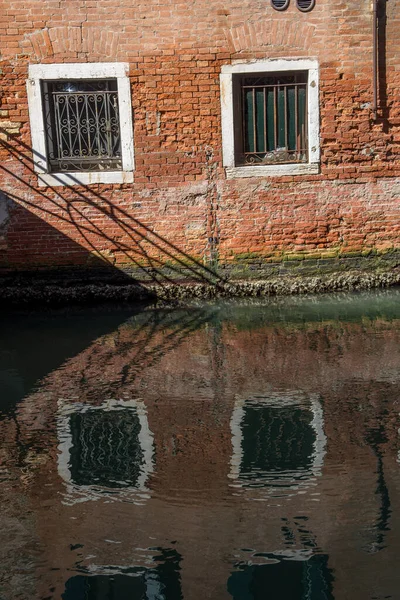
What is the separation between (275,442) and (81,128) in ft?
15.9

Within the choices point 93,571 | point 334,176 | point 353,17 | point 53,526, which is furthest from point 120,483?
point 353,17

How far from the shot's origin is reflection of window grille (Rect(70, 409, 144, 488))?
12.9 ft

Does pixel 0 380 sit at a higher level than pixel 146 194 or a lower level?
lower

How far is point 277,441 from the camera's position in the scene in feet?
14.1

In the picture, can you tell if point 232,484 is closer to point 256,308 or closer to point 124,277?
point 256,308

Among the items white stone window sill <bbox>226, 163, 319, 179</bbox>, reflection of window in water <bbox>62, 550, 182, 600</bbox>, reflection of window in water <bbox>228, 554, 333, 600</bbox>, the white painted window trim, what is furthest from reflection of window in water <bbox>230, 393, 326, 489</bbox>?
white stone window sill <bbox>226, 163, 319, 179</bbox>

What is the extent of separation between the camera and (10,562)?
3.14 meters

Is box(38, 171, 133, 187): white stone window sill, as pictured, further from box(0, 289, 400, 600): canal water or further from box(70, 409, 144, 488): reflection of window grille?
box(70, 409, 144, 488): reflection of window grille

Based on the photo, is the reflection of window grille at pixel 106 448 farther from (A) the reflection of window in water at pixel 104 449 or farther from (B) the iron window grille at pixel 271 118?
(B) the iron window grille at pixel 271 118

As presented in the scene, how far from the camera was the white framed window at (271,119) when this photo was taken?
7.84 m

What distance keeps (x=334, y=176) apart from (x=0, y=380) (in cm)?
435

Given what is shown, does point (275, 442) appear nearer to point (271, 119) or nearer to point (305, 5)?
point (271, 119)

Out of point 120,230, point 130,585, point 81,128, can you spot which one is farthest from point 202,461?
point 81,128

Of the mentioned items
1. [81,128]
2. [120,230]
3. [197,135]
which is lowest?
[120,230]
